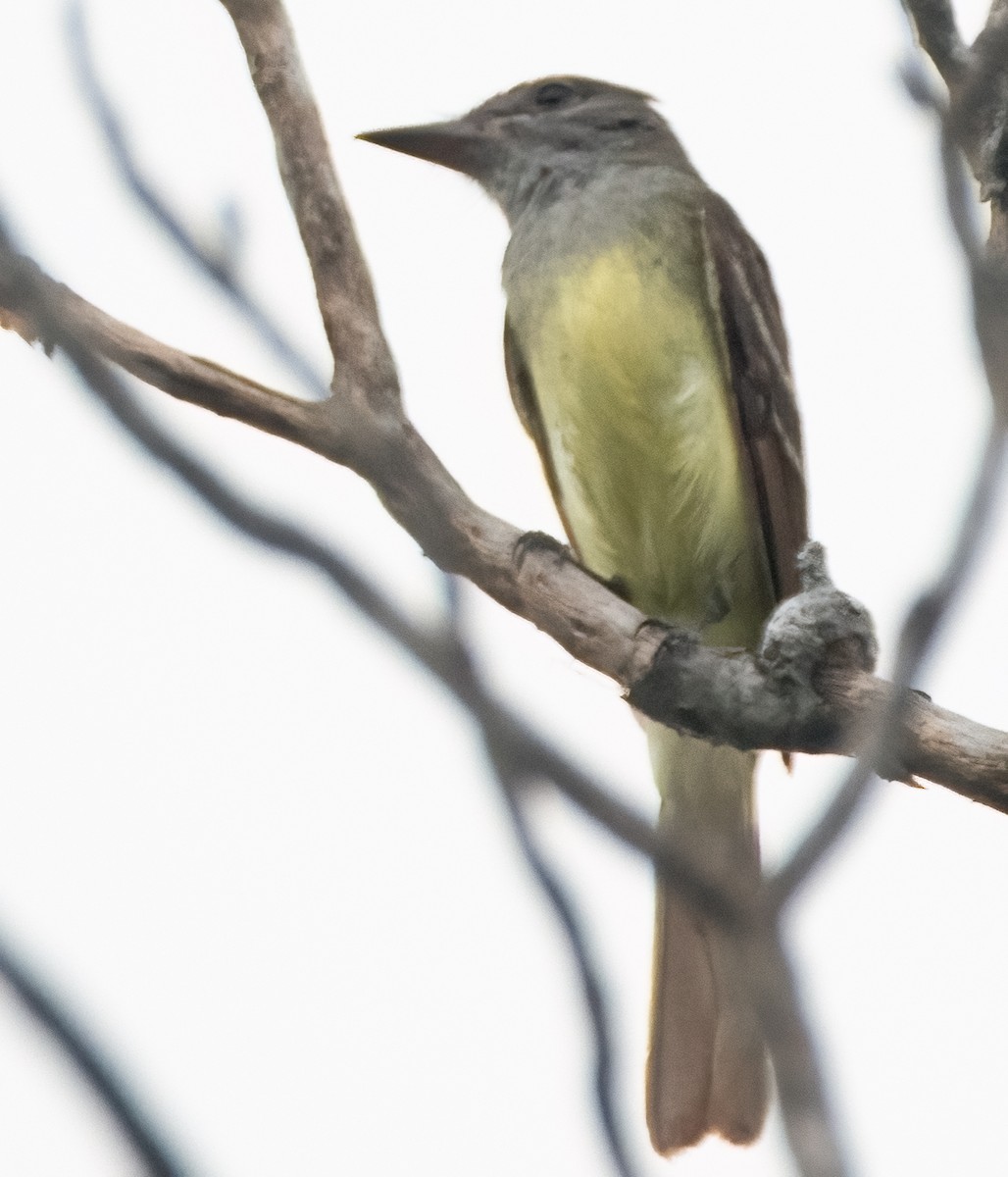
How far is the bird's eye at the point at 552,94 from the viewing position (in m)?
5.57

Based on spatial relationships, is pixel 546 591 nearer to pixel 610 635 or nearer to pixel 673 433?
pixel 610 635

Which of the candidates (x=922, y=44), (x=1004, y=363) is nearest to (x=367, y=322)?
(x=922, y=44)

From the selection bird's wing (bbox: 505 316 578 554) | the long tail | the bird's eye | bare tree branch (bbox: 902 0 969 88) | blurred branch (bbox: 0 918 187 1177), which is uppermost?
bare tree branch (bbox: 902 0 969 88)

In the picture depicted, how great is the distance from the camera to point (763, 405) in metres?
4.74


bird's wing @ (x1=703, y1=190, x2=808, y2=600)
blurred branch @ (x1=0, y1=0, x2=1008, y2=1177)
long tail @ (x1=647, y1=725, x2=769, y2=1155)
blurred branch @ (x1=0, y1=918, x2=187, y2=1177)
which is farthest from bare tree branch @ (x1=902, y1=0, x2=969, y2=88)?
blurred branch @ (x1=0, y1=918, x2=187, y2=1177)

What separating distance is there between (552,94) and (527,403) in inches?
47.1

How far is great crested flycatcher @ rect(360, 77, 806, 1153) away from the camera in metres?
4.52

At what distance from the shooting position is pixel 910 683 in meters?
1.35

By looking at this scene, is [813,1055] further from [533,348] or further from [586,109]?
[586,109]

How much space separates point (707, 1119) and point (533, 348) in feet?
6.93

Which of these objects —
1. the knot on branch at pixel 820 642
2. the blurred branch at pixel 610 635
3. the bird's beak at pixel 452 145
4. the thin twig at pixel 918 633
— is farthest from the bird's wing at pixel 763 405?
the thin twig at pixel 918 633

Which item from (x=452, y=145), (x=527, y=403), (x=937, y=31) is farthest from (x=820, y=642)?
(x=452, y=145)

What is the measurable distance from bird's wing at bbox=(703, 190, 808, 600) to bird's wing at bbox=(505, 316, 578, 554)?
61 centimetres

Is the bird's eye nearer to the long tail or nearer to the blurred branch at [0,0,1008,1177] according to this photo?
the long tail
